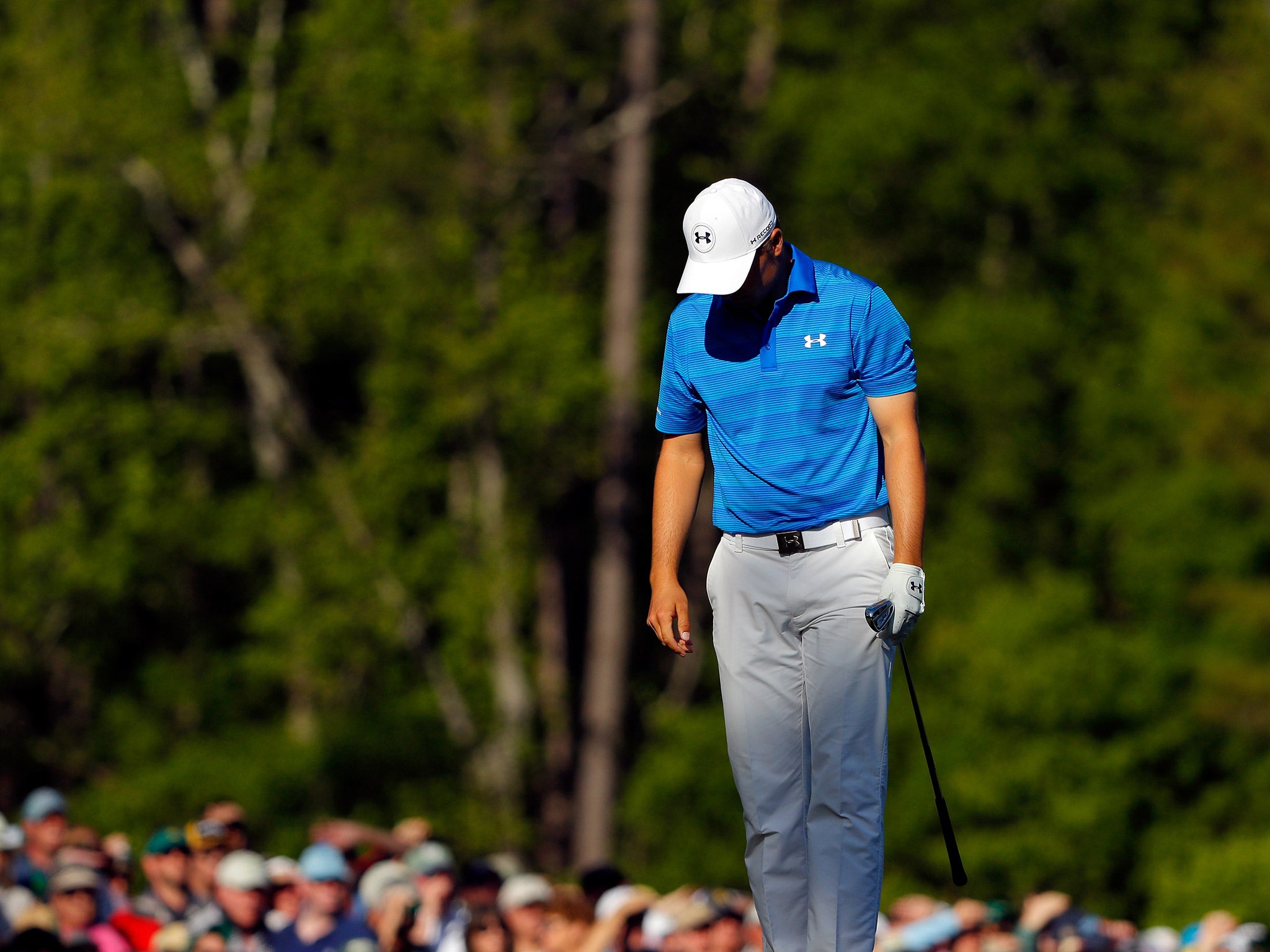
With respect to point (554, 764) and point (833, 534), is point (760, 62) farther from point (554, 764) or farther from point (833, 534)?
point (833, 534)

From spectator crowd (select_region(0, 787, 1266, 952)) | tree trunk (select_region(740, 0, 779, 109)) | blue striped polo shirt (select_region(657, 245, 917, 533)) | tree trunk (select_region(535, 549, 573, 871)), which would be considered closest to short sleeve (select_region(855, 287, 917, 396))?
blue striped polo shirt (select_region(657, 245, 917, 533))

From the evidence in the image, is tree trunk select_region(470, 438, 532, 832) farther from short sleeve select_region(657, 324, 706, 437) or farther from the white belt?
the white belt

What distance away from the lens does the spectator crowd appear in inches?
353

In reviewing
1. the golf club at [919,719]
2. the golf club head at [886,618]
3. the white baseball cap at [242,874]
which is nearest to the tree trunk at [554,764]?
the white baseball cap at [242,874]

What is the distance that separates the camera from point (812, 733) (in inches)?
205

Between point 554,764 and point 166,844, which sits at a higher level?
point 166,844

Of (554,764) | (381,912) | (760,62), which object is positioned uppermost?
(760,62)

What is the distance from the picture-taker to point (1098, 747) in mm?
22453

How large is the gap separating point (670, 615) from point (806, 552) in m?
0.45

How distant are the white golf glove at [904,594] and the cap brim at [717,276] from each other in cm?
91

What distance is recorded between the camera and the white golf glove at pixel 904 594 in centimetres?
496

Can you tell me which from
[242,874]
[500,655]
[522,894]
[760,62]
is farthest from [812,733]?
[760,62]

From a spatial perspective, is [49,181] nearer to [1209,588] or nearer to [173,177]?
[173,177]

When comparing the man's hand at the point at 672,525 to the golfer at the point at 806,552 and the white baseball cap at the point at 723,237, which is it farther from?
the white baseball cap at the point at 723,237
